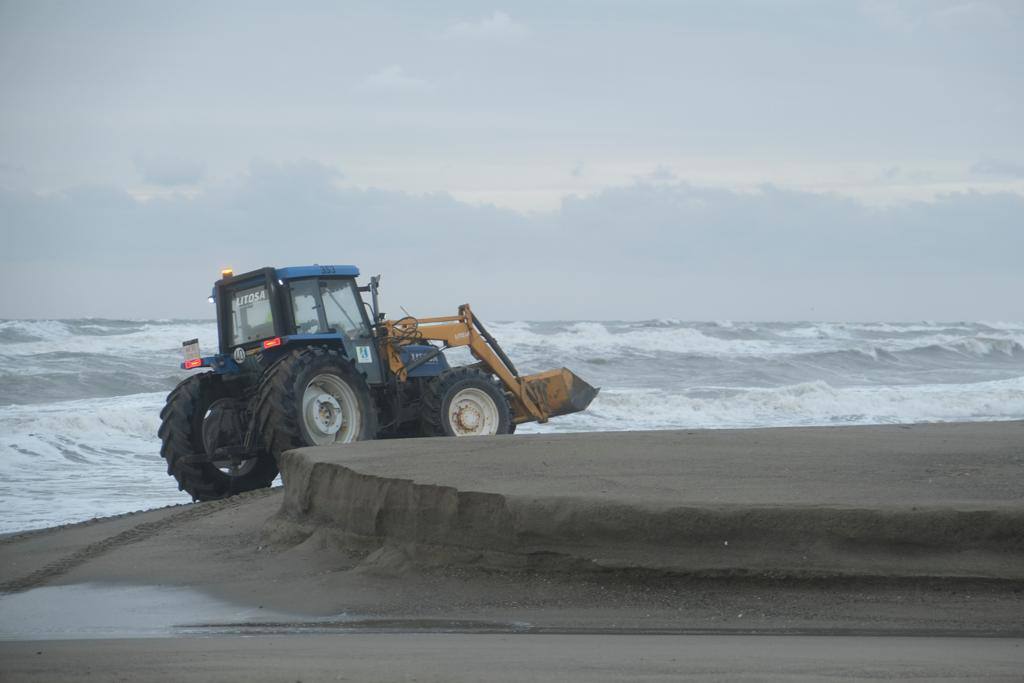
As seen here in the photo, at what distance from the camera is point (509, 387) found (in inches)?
532

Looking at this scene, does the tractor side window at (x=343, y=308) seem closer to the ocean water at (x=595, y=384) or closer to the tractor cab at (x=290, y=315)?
the tractor cab at (x=290, y=315)

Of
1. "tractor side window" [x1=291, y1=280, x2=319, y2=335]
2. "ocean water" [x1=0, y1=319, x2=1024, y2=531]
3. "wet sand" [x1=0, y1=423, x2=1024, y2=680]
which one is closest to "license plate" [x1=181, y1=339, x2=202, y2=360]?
"tractor side window" [x1=291, y1=280, x2=319, y2=335]

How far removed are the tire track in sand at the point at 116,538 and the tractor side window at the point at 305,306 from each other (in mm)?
2057

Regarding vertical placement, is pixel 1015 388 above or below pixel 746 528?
below

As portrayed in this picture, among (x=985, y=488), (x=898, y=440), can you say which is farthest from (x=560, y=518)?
(x=898, y=440)

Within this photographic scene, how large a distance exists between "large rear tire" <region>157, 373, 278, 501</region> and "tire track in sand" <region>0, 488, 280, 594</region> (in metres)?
0.62

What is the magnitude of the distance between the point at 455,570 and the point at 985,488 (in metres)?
2.83

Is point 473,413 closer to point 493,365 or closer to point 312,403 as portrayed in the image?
point 493,365

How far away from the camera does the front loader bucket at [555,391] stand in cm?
1366

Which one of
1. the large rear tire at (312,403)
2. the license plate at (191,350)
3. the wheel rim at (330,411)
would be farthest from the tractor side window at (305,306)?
the license plate at (191,350)

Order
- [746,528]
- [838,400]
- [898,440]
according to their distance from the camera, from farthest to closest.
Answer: [838,400] → [898,440] → [746,528]

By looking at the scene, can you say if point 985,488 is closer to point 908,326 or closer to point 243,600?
point 243,600

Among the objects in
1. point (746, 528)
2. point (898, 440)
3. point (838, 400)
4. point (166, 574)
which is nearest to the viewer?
→ point (746, 528)

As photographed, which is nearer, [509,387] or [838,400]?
[509,387]
